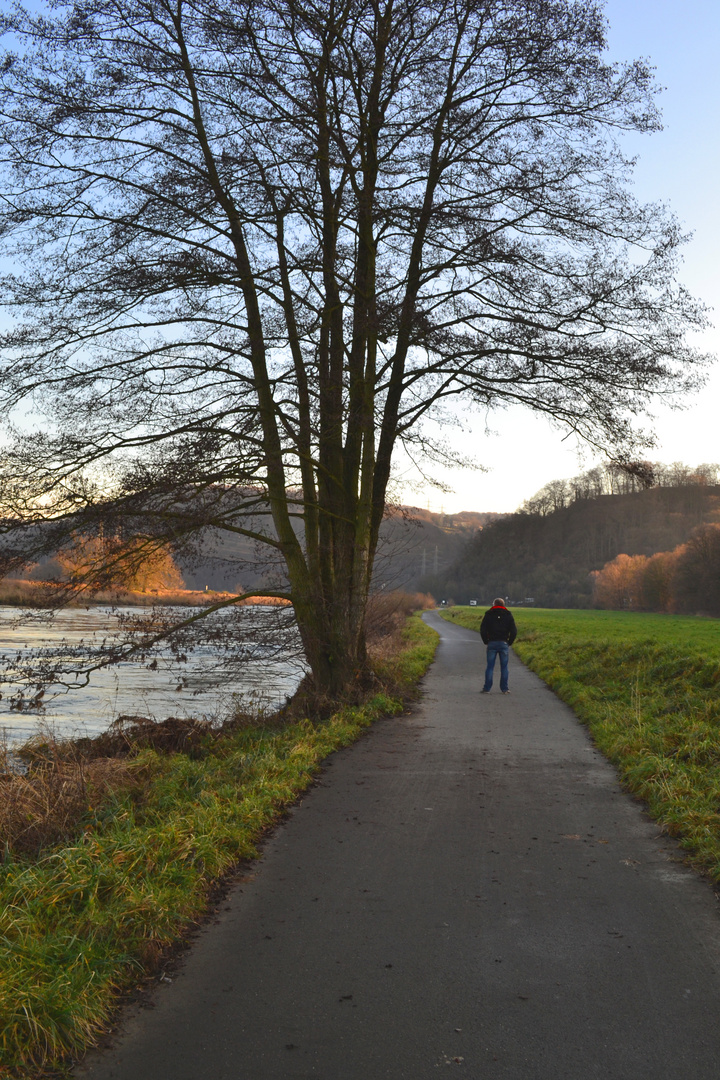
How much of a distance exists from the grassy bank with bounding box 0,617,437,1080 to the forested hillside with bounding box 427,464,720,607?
14050 cm

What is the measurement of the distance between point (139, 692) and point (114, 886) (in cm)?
1362

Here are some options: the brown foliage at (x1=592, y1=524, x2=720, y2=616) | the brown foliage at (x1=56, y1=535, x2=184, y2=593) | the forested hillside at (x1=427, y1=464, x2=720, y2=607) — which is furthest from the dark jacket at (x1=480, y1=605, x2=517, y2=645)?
the forested hillside at (x1=427, y1=464, x2=720, y2=607)

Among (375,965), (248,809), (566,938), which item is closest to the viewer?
(375,965)

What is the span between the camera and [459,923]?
4770 mm

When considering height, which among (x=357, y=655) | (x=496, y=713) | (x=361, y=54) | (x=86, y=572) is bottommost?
(x=496, y=713)

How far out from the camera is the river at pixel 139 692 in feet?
38.4

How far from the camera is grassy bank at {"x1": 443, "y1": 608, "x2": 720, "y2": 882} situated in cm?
696

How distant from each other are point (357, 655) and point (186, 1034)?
1062 centimetres

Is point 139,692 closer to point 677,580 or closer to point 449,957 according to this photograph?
point 449,957

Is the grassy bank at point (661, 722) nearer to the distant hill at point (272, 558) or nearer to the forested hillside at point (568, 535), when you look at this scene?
the distant hill at point (272, 558)

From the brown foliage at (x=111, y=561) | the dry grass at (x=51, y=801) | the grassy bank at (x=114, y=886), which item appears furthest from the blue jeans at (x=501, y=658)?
the dry grass at (x=51, y=801)

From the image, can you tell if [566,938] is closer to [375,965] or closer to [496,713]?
[375,965]

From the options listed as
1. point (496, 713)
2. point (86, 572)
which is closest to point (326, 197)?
point (86, 572)

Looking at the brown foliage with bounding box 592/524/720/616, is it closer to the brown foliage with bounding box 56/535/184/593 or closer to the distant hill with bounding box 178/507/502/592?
the distant hill with bounding box 178/507/502/592
